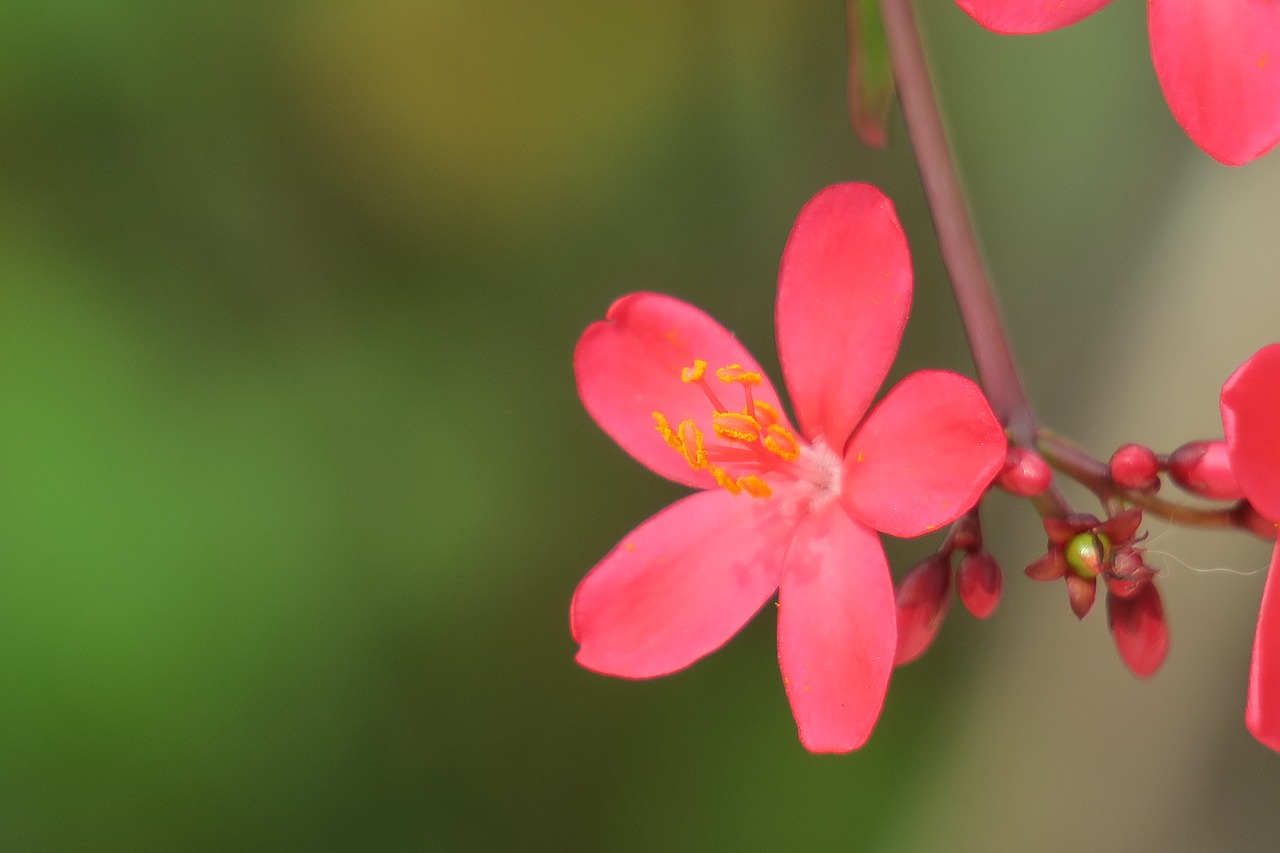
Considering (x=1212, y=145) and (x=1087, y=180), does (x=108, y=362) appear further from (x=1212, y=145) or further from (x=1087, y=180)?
(x=1087, y=180)

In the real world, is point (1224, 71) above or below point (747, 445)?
above

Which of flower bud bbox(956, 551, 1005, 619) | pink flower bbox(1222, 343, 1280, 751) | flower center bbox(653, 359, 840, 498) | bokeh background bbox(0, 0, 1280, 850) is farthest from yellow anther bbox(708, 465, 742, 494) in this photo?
bokeh background bbox(0, 0, 1280, 850)

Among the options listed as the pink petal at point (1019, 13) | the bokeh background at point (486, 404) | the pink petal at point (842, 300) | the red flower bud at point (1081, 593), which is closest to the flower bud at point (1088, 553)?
the red flower bud at point (1081, 593)

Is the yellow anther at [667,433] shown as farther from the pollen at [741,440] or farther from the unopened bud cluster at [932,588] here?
the unopened bud cluster at [932,588]

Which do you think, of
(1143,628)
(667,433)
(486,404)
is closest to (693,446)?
(667,433)

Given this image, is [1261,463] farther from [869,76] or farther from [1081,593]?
[869,76]

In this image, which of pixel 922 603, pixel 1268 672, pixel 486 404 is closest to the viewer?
pixel 1268 672

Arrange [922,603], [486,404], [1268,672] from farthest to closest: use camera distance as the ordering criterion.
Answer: [486,404] → [922,603] → [1268,672]
